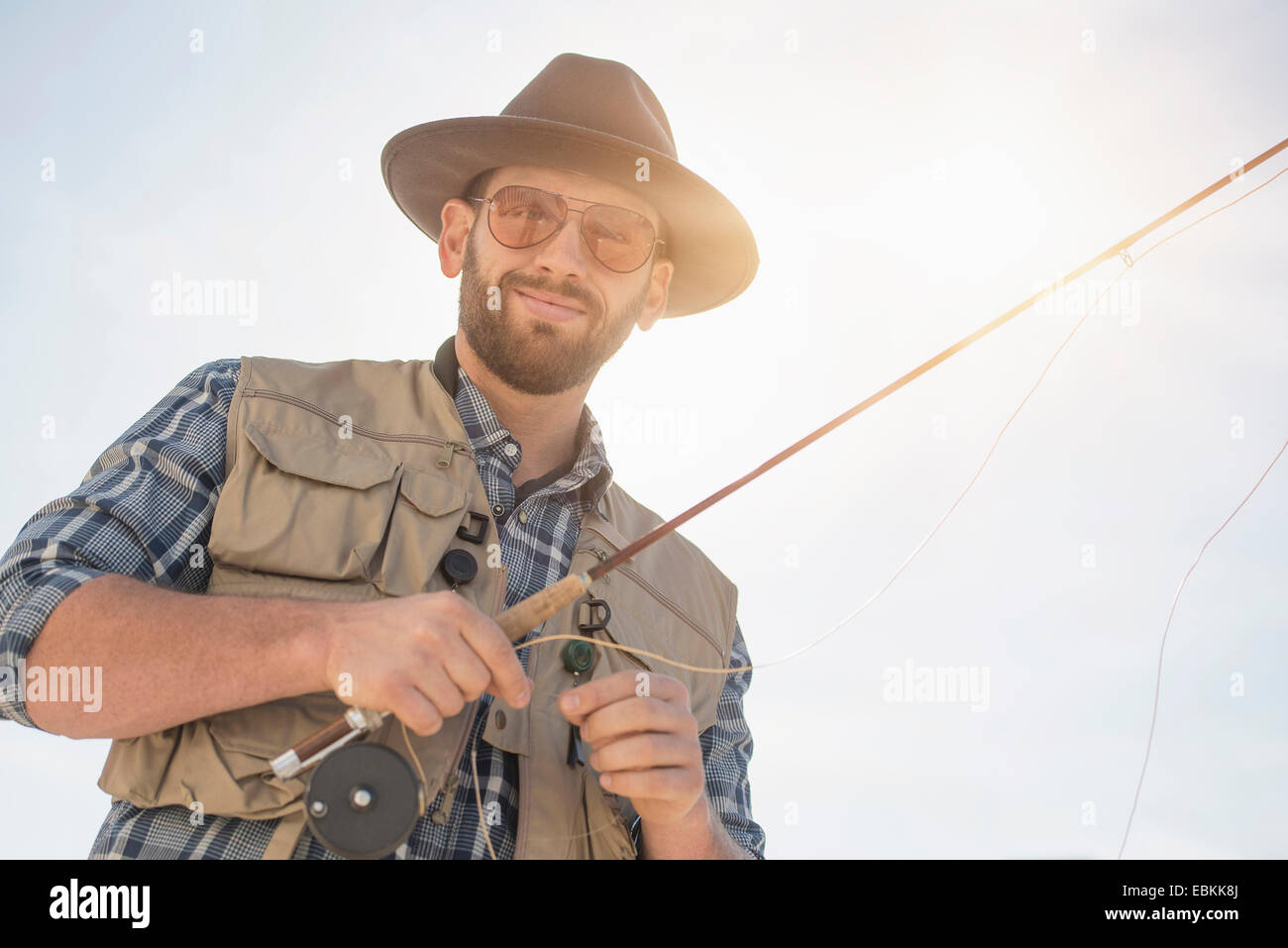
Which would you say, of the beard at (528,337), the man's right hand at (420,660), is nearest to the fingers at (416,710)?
the man's right hand at (420,660)

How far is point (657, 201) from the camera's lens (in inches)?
143

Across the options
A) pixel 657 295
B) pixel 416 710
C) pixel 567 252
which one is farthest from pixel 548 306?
pixel 416 710

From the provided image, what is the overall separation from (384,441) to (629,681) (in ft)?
3.52

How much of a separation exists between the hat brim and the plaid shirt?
0.72 meters

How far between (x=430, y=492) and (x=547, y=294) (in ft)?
2.59

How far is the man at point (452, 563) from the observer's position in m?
2.14

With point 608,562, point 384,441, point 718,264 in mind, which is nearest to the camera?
point 608,562

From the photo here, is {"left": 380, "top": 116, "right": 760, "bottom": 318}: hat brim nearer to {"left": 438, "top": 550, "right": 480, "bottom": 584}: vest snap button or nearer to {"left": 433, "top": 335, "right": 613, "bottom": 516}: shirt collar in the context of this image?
{"left": 433, "top": 335, "right": 613, "bottom": 516}: shirt collar

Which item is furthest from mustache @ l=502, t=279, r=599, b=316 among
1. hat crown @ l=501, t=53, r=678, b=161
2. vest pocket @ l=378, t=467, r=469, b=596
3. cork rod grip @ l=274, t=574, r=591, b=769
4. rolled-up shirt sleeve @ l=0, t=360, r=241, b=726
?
cork rod grip @ l=274, t=574, r=591, b=769

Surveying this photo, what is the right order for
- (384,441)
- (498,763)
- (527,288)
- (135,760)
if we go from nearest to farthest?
(135,760) → (498,763) → (384,441) → (527,288)

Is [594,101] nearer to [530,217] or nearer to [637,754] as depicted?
[530,217]
